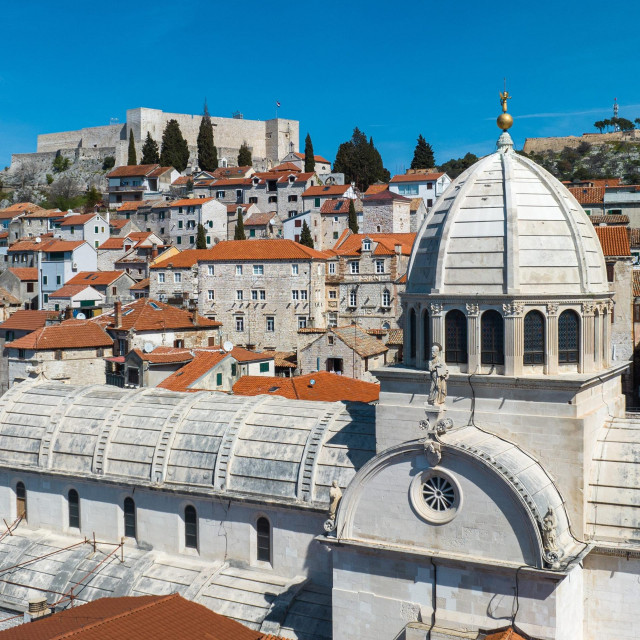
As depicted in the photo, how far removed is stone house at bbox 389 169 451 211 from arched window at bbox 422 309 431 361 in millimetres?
95415

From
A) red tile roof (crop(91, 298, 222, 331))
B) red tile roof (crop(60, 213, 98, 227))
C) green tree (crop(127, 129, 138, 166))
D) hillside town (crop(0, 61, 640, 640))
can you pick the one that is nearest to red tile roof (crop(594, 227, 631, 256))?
hillside town (crop(0, 61, 640, 640))

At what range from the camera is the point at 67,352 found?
62.8 meters

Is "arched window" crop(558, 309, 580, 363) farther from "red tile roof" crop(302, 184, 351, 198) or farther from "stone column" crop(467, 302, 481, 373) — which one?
"red tile roof" crop(302, 184, 351, 198)

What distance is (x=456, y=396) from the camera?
931 inches

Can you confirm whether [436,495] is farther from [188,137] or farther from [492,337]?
[188,137]

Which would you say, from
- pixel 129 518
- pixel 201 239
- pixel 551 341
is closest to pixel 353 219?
pixel 201 239

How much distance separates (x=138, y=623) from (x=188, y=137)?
15255 cm

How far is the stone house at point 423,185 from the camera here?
11938cm

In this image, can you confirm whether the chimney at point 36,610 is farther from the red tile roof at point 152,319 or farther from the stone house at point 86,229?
the stone house at point 86,229

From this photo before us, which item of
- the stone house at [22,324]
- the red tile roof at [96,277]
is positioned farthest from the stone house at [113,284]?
the stone house at [22,324]

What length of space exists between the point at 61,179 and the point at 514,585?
152094mm

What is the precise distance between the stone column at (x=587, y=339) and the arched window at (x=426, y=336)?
162 inches

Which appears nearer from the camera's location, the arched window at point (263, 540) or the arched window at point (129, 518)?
the arched window at point (263, 540)

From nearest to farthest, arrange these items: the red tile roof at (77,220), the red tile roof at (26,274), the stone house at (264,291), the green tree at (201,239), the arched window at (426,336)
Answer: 1. the arched window at (426,336)
2. the stone house at (264,291)
3. the red tile roof at (26,274)
4. the green tree at (201,239)
5. the red tile roof at (77,220)
